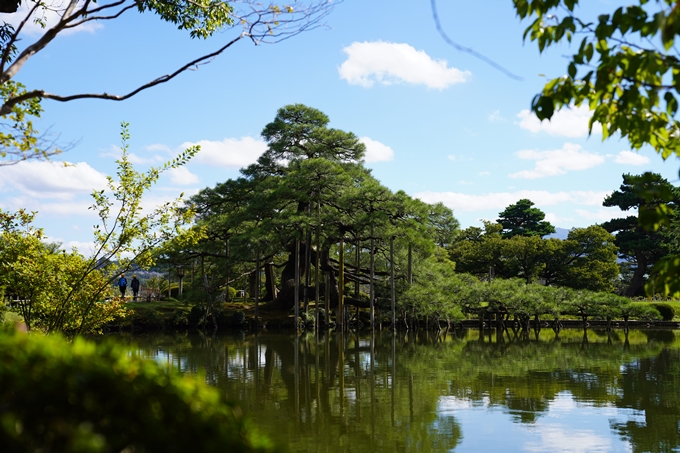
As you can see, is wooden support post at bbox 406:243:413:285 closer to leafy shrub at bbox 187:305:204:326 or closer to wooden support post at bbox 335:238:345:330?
wooden support post at bbox 335:238:345:330

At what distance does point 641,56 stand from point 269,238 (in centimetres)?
2044

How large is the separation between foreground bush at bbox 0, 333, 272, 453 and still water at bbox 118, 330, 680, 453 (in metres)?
1.03

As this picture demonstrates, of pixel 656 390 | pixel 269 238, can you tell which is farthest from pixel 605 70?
pixel 269 238

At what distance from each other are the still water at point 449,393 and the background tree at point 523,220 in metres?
28.1

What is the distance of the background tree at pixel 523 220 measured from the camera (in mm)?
47500

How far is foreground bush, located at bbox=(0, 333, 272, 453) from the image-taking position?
213cm

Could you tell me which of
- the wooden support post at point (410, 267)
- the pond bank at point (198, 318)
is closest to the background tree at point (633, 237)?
the pond bank at point (198, 318)

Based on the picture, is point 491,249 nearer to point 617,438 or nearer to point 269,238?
point 269,238

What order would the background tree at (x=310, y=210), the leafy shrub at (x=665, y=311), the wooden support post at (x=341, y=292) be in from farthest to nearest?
1. the leafy shrub at (x=665, y=311)
2. the wooden support post at (x=341, y=292)
3. the background tree at (x=310, y=210)

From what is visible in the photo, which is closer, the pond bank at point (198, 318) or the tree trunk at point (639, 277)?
the pond bank at point (198, 318)

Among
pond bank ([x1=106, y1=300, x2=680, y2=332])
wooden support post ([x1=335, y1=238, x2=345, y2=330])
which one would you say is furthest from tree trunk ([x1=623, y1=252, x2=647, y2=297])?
wooden support post ([x1=335, y1=238, x2=345, y2=330])

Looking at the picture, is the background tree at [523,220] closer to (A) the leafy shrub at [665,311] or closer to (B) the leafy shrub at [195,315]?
(A) the leafy shrub at [665,311]

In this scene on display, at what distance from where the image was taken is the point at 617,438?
7.19m

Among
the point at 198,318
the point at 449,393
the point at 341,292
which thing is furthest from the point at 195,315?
the point at 449,393
